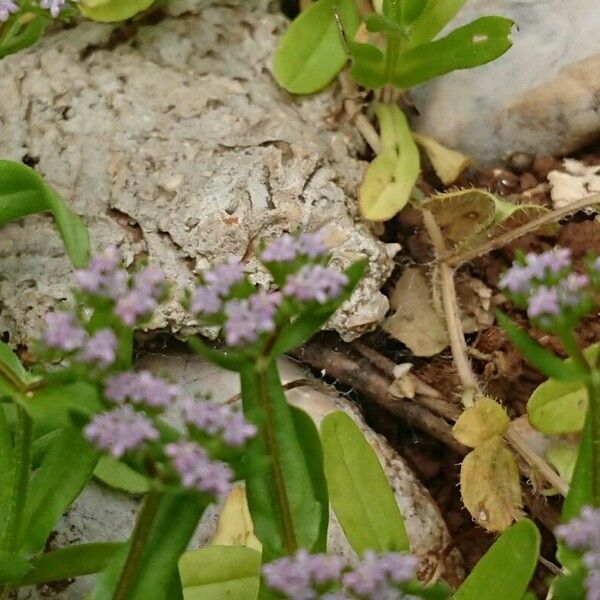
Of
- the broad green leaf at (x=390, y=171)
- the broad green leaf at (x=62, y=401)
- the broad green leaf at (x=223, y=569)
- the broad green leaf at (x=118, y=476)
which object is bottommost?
the broad green leaf at (x=223, y=569)

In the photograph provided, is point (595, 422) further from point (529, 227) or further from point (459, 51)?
point (459, 51)

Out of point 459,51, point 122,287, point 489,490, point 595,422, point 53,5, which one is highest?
point 53,5

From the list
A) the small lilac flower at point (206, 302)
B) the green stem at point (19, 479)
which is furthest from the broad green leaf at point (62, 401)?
the small lilac flower at point (206, 302)

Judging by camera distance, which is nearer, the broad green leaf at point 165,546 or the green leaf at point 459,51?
the broad green leaf at point 165,546

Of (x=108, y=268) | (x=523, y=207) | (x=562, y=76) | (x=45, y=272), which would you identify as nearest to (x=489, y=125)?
(x=562, y=76)

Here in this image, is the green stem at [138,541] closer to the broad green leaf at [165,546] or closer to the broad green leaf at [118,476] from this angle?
the broad green leaf at [165,546]

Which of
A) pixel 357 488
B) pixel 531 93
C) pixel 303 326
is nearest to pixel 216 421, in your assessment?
pixel 303 326

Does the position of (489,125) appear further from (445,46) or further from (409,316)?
(409,316)
